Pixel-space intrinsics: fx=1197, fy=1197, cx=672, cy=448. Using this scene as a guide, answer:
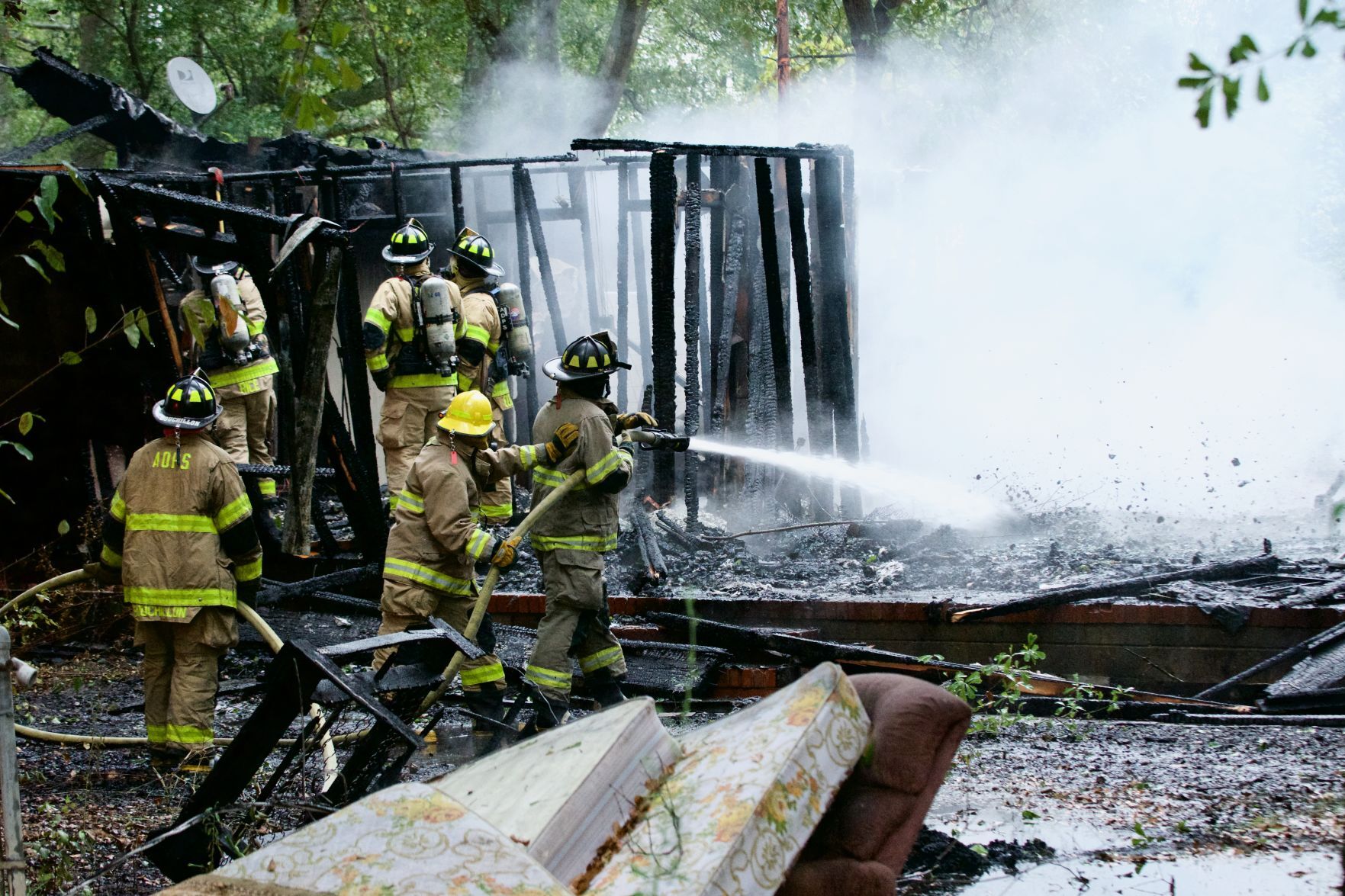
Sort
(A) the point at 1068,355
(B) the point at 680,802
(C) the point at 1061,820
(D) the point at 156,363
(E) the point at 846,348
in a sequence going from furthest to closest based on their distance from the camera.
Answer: (A) the point at 1068,355
(E) the point at 846,348
(D) the point at 156,363
(C) the point at 1061,820
(B) the point at 680,802

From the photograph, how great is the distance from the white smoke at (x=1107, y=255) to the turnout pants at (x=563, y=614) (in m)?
9.06

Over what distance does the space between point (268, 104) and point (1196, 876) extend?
62.6 ft

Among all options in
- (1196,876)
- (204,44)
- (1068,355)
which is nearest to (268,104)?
(204,44)

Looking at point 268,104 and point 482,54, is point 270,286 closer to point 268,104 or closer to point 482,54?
point 482,54

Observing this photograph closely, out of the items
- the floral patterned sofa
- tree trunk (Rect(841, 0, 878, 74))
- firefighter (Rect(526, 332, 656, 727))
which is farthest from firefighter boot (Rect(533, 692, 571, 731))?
tree trunk (Rect(841, 0, 878, 74))

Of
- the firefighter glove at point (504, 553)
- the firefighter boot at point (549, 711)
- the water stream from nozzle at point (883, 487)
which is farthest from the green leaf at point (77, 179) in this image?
the water stream from nozzle at point (883, 487)

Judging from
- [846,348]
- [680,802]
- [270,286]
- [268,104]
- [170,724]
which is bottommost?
[170,724]

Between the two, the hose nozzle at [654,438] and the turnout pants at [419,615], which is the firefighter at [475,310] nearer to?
the hose nozzle at [654,438]

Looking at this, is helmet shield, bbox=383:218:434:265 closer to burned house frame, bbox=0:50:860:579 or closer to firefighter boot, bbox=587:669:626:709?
burned house frame, bbox=0:50:860:579

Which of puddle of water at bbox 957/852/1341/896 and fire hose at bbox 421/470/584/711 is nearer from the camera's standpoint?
puddle of water at bbox 957/852/1341/896

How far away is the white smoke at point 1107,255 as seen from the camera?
15.3m

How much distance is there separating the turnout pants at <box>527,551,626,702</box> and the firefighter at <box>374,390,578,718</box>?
229 mm

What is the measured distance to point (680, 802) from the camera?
2898 mm

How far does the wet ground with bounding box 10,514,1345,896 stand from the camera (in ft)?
12.2
